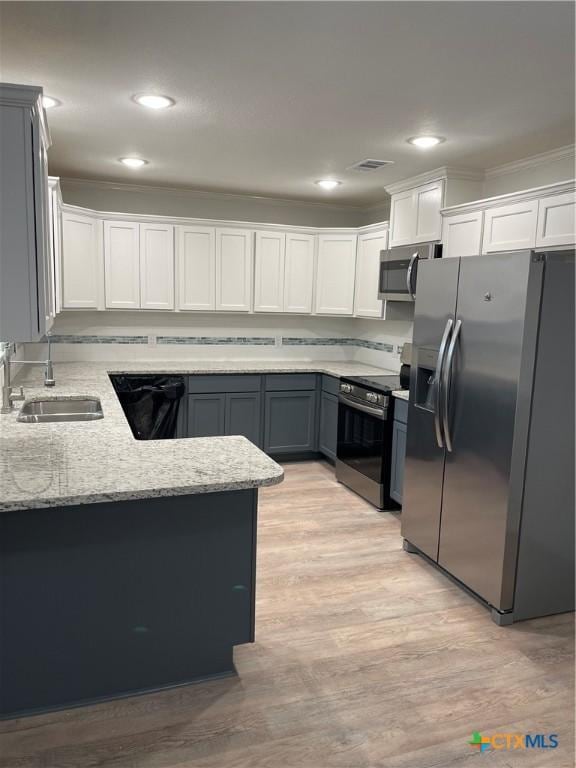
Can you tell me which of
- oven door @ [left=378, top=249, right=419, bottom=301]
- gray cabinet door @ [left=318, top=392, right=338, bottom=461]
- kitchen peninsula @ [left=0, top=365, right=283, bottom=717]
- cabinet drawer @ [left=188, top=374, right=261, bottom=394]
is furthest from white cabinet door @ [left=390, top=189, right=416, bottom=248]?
kitchen peninsula @ [left=0, top=365, right=283, bottom=717]

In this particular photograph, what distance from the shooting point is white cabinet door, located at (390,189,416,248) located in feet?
14.3

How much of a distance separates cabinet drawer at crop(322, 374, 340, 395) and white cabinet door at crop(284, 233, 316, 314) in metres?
0.74

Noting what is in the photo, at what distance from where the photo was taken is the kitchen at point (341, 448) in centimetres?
198

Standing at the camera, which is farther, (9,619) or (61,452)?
(61,452)

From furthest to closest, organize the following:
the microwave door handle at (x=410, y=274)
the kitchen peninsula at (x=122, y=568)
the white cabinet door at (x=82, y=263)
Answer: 1. the white cabinet door at (x=82, y=263)
2. the microwave door handle at (x=410, y=274)
3. the kitchen peninsula at (x=122, y=568)

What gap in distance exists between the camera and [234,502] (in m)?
2.14

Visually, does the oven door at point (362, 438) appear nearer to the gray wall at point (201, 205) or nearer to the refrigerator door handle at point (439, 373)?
the refrigerator door handle at point (439, 373)

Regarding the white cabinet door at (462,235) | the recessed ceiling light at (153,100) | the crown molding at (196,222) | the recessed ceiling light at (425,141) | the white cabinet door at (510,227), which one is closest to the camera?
the recessed ceiling light at (153,100)

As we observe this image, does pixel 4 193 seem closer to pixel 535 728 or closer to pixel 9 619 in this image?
pixel 9 619

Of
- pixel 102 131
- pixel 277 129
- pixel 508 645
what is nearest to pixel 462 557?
pixel 508 645

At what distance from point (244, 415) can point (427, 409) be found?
215cm

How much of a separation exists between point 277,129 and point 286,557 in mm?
2486

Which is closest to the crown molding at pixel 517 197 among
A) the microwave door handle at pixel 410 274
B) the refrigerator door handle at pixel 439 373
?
the microwave door handle at pixel 410 274

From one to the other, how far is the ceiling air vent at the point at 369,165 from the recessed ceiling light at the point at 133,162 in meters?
1.49
